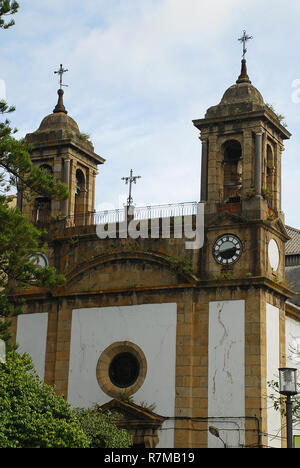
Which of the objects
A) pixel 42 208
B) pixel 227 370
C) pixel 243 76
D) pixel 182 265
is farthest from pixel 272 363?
pixel 42 208

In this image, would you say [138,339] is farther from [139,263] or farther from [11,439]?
[11,439]

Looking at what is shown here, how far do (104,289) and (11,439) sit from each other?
11623 millimetres

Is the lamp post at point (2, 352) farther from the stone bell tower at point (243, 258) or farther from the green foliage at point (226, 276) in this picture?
the green foliage at point (226, 276)

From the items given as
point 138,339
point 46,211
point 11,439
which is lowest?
point 11,439

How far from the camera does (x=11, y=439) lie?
26.1m

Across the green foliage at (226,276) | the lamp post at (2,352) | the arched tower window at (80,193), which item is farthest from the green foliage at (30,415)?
the arched tower window at (80,193)

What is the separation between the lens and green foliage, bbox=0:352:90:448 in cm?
2619

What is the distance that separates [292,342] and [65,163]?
467 inches

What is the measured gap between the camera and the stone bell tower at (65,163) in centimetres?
4019

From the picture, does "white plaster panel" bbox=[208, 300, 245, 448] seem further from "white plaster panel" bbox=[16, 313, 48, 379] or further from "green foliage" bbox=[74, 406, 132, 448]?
"white plaster panel" bbox=[16, 313, 48, 379]

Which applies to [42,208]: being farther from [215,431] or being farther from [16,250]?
[215,431]

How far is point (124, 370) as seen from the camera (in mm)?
35812

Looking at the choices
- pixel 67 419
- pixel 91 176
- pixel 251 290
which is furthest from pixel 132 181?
pixel 67 419

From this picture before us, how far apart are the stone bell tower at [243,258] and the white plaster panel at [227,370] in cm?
3
